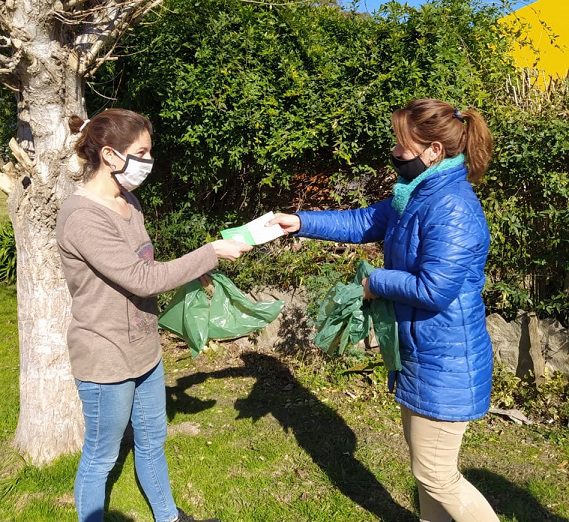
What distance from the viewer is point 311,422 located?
13.6ft

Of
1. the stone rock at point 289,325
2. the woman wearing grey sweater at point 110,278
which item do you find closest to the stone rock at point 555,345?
the stone rock at point 289,325

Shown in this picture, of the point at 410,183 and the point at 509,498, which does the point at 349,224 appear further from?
the point at 509,498

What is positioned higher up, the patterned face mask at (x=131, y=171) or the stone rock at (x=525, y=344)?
the patterned face mask at (x=131, y=171)

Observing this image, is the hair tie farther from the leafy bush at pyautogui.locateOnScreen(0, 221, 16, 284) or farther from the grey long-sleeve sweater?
the leafy bush at pyautogui.locateOnScreen(0, 221, 16, 284)

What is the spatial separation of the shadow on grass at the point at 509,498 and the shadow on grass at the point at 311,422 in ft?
1.70

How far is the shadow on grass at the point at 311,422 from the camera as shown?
3289mm

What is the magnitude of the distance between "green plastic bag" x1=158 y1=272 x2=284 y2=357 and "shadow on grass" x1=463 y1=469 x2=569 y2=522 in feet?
5.46

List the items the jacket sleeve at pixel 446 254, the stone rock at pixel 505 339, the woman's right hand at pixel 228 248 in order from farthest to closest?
the stone rock at pixel 505 339
the woman's right hand at pixel 228 248
the jacket sleeve at pixel 446 254

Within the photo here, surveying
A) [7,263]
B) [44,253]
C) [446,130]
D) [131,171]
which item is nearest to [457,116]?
[446,130]

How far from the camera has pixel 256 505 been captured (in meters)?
3.21

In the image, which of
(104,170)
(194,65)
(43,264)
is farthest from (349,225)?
(194,65)

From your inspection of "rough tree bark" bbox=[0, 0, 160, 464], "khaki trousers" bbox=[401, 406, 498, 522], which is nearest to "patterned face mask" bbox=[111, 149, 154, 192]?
"rough tree bark" bbox=[0, 0, 160, 464]

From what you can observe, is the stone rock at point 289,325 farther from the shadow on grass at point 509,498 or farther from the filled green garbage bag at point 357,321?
the filled green garbage bag at point 357,321

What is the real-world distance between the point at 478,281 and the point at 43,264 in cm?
245
